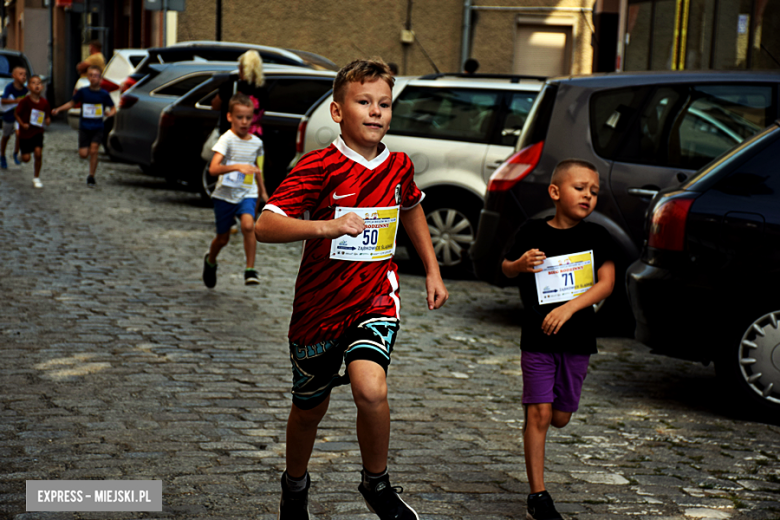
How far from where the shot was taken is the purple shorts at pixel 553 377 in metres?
4.10

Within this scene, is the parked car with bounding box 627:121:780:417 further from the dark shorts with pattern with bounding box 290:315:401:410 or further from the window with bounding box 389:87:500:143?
the window with bounding box 389:87:500:143

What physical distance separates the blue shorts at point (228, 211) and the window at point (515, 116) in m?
2.38

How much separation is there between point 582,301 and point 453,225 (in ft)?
18.7

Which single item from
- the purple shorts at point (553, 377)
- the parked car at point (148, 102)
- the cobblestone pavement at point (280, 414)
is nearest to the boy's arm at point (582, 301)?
the purple shorts at point (553, 377)

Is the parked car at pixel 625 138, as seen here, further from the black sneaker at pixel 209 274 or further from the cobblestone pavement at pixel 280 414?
the black sneaker at pixel 209 274

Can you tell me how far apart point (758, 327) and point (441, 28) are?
23.0 m

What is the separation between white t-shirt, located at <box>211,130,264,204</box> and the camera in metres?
8.62

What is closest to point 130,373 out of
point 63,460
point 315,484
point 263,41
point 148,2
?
point 63,460

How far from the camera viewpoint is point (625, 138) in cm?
739

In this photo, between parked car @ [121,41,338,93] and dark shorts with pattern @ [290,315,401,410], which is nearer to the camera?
Answer: dark shorts with pattern @ [290,315,401,410]

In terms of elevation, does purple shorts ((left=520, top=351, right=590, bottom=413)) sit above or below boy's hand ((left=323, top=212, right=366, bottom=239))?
below

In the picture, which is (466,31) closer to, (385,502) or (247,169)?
(247,169)

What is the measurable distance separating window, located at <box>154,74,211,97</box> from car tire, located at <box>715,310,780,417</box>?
1136 centimetres

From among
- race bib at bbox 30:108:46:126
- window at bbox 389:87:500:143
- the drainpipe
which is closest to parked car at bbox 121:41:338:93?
race bib at bbox 30:108:46:126
